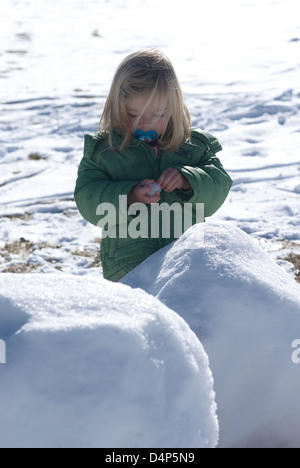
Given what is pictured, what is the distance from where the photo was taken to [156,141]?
2.76 m

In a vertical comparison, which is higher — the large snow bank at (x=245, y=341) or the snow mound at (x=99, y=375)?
the snow mound at (x=99, y=375)

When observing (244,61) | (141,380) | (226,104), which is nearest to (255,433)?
(141,380)

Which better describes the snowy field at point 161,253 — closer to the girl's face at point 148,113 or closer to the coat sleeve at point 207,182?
the coat sleeve at point 207,182

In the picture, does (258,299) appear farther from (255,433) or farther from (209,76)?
(209,76)

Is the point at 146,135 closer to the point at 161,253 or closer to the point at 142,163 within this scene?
the point at 142,163

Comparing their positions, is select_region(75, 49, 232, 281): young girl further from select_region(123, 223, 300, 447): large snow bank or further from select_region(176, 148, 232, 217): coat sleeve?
select_region(123, 223, 300, 447): large snow bank

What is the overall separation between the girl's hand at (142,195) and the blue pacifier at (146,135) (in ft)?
0.66

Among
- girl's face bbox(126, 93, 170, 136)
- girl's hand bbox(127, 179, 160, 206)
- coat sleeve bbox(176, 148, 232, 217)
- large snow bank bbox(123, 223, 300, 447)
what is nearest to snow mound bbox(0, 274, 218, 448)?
large snow bank bbox(123, 223, 300, 447)

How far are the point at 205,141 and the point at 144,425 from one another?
5.28 feet

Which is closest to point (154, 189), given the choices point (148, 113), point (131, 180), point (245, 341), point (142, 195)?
point (142, 195)

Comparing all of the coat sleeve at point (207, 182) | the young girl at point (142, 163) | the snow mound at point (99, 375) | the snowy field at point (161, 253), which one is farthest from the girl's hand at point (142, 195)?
the snow mound at point (99, 375)

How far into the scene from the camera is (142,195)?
256 cm

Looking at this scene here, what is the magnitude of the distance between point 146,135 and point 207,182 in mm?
297

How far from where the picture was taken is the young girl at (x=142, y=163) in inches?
103
